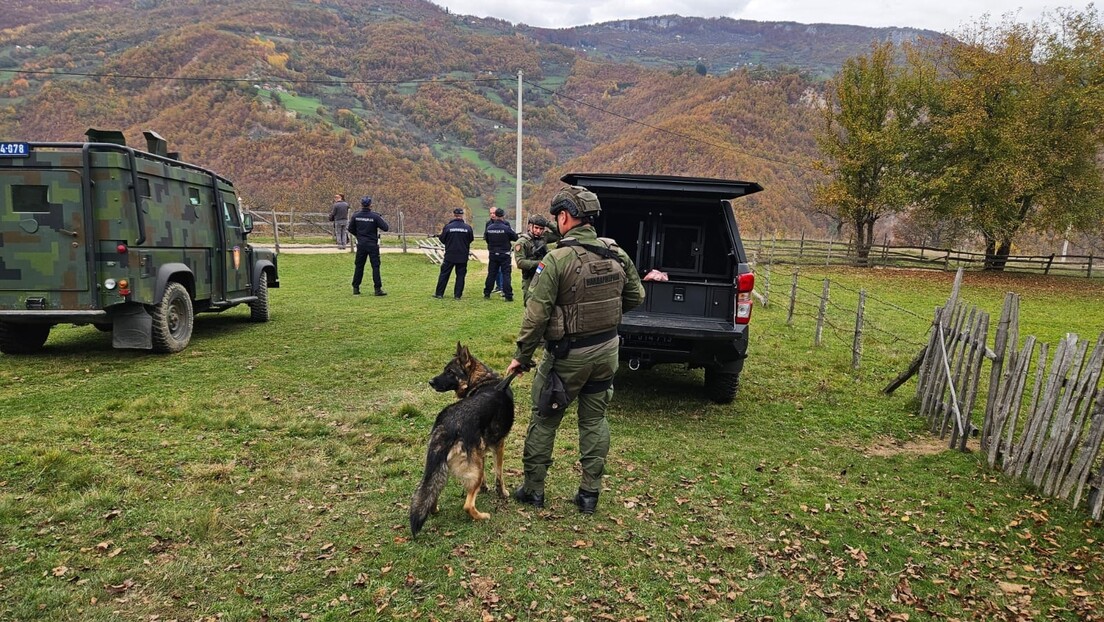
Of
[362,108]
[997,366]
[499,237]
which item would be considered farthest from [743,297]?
[362,108]

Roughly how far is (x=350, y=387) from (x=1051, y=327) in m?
14.7

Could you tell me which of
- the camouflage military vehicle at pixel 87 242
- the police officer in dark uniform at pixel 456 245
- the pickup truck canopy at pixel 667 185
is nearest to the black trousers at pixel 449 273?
the police officer in dark uniform at pixel 456 245

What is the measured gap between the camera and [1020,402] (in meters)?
4.25

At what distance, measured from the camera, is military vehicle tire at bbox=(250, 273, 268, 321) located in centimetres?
969

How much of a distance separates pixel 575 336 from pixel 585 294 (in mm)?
269

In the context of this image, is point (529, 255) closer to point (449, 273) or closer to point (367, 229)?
point (449, 273)

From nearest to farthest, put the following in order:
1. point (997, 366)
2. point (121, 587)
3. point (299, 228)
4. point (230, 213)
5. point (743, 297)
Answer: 1. point (121, 587)
2. point (997, 366)
3. point (743, 297)
4. point (230, 213)
5. point (299, 228)

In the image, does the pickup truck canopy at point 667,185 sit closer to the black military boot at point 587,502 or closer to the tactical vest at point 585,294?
the tactical vest at point 585,294

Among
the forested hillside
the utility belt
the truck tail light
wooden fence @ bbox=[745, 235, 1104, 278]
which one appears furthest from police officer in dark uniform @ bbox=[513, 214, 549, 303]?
the forested hillside

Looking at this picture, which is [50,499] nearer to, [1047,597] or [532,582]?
[532,582]

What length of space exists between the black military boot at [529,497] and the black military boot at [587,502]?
0.26 meters

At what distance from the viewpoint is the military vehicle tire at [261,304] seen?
381 inches

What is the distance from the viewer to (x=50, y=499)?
347cm

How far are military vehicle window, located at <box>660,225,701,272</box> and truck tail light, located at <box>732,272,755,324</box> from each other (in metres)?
1.74
